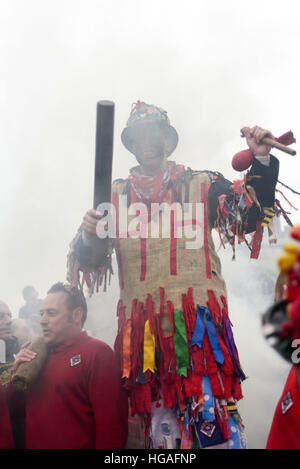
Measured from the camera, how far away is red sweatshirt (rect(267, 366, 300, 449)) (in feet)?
4.71

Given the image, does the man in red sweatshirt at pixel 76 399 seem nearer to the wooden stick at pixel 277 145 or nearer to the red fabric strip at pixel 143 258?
the red fabric strip at pixel 143 258

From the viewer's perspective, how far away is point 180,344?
1.94 m

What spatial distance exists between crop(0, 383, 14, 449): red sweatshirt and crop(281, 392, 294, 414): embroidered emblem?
1332 mm

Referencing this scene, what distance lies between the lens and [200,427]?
1813 mm

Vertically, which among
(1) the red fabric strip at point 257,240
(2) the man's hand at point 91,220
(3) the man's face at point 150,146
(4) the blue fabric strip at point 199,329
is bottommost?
(4) the blue fabric strip at point 199,329

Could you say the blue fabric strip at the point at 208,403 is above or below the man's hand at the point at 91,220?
below

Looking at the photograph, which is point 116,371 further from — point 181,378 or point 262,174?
point 262,174

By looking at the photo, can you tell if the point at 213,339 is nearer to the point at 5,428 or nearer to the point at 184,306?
the point at 184,306

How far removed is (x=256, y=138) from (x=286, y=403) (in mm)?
1057

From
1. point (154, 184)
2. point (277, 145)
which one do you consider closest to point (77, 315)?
point (154, 184)

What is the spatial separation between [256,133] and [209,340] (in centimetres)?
95

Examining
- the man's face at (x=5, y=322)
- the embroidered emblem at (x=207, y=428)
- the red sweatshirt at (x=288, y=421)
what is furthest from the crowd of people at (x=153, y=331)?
the man's face at (x=5, y=322)

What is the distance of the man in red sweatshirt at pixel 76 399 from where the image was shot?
2.01m
